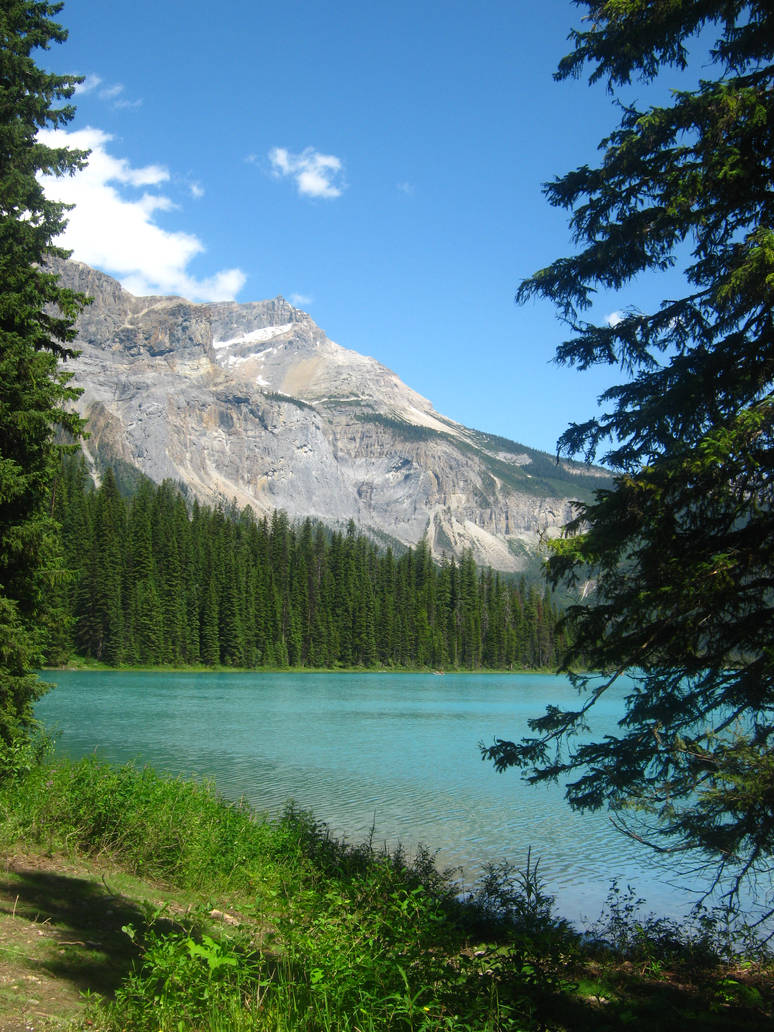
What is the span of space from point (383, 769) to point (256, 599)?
3044 inches

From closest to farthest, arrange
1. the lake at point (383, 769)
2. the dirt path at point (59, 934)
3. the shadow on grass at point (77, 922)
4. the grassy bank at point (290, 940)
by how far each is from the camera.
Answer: the grassy bank at point (290, 940), the dirt path at point (59, 934), the shadow on grass at point (77, 922), the lake at point (383, 769)

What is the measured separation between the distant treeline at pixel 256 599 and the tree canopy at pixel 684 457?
64355 mm

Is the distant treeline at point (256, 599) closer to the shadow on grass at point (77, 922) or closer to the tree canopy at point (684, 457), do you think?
the shadow on grass at point (77, 922)

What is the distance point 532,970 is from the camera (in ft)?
19.4

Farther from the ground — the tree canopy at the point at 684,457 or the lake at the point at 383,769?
the tree canopy at the point at 684,457

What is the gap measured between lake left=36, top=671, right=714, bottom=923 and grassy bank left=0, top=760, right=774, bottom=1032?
226 cm

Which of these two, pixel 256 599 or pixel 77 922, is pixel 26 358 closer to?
pixel 77 922

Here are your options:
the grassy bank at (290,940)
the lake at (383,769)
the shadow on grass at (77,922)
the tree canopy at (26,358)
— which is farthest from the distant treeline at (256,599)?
the shadow on grass at (77,922)

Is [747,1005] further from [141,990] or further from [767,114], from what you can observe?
[767,114]

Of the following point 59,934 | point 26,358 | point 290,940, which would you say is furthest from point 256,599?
point 290,940

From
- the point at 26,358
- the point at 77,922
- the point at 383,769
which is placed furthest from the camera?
the point at 383,769

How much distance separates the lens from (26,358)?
40.4ft

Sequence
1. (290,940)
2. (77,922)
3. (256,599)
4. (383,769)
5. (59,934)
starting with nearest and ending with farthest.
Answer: (290,940) < (59,934) < (77,922) < (383,769) < (256,599)

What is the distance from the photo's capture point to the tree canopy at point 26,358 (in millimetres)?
12172
